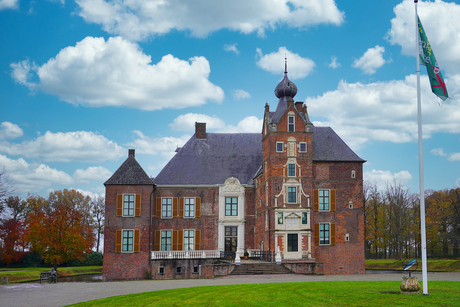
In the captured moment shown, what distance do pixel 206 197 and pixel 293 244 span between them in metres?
8.65

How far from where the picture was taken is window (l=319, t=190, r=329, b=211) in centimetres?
3569

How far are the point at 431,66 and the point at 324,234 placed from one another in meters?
21.1

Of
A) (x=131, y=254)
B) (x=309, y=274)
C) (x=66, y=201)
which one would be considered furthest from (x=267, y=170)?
(x=66, y=201)

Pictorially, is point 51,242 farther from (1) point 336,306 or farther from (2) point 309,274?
(1) point 336,306

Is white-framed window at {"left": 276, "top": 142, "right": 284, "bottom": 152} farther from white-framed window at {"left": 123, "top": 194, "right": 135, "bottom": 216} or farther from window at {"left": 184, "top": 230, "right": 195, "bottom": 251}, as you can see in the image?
white-framed window at {"left": 123, "top": 194, "right": 135, "bottom": 216}

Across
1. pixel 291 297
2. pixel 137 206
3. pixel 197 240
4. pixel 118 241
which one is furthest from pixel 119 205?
pixel 291 297

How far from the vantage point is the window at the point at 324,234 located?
35.3m

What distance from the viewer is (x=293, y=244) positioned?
1348 inches

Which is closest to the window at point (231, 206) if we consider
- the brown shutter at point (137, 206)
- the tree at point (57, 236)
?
the brown shutter at point (137, 206)

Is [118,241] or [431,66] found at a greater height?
[431,66]

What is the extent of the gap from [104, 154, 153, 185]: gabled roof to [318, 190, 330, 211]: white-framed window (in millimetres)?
13849

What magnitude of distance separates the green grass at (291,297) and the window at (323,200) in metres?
16.5

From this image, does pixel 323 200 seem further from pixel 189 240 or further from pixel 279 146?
pixel 189 240

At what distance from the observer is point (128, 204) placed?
36.3 meters
